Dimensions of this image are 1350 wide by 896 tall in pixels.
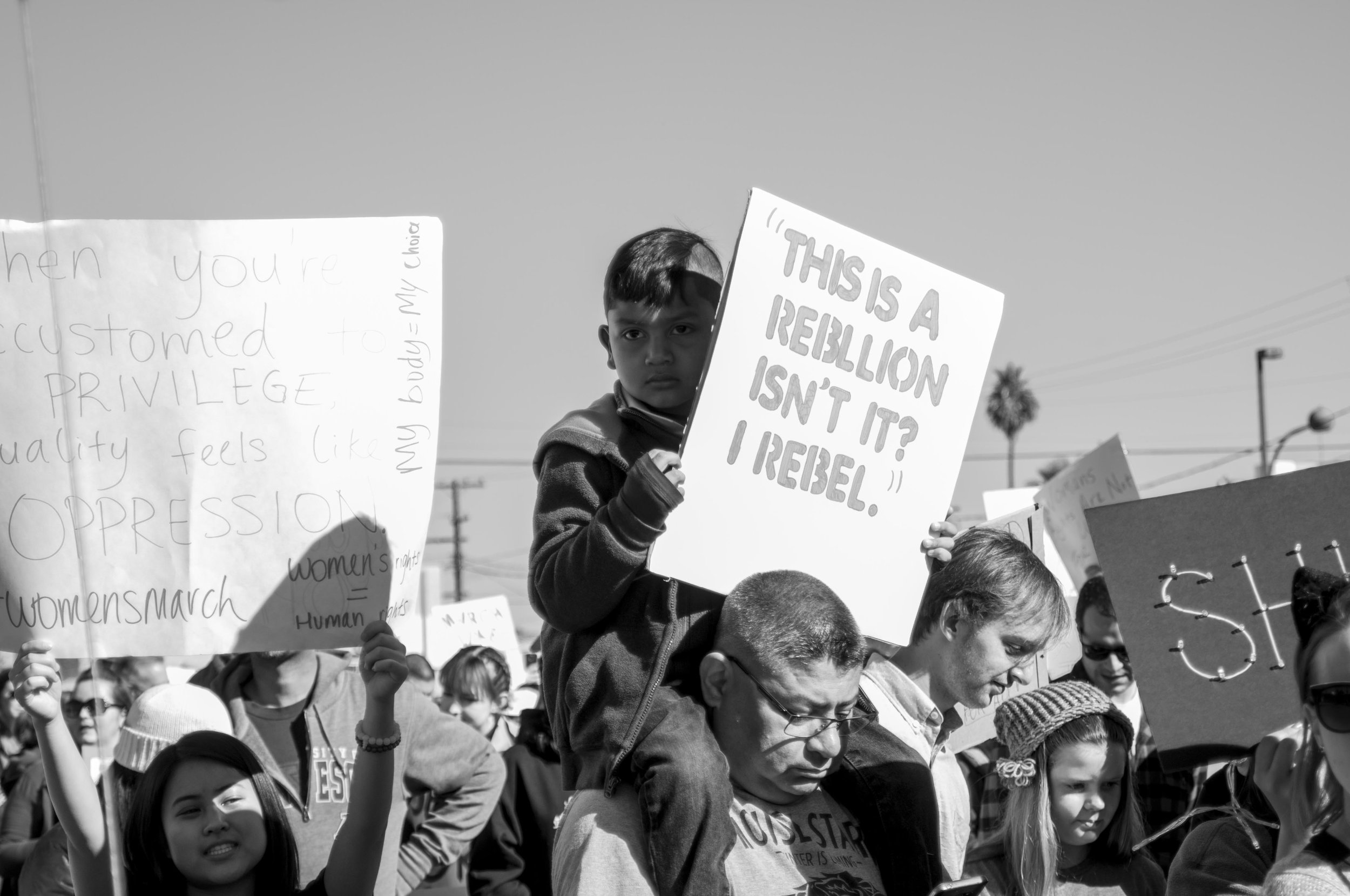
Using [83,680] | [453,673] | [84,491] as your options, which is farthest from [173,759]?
[453,673]

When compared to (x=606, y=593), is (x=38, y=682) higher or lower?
lower

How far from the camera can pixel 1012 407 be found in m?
70.2

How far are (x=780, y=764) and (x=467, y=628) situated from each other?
8.99 m

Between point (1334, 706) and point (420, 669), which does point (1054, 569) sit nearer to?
point (420, 669)

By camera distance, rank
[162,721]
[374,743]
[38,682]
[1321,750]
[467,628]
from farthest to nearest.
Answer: [467,628]
[162,721]
[374,743]
[38,682]
[1321,750]

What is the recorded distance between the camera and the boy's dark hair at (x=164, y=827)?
296cm

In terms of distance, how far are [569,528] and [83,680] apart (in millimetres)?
5028

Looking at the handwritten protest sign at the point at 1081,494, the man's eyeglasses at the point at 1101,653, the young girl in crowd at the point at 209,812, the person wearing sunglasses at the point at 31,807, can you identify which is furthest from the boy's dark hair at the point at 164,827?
the handwritten protest sign at the point at 1081,494

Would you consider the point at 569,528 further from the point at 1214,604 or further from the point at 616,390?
the point at 1214,604

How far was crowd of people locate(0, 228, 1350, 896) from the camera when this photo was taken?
2.50 meters

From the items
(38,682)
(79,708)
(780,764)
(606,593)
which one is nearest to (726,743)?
(780,764)

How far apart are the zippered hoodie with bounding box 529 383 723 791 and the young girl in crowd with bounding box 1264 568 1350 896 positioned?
1118 mm

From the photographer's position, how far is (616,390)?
10.1 ft

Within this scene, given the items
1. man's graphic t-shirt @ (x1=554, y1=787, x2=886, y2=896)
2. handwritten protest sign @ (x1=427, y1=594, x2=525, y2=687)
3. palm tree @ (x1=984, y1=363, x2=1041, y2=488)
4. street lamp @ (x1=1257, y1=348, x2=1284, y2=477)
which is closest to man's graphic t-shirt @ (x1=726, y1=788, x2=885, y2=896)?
man's graphic t-shirt @ (x1=554, y1=787, x2=886, y2=896)
